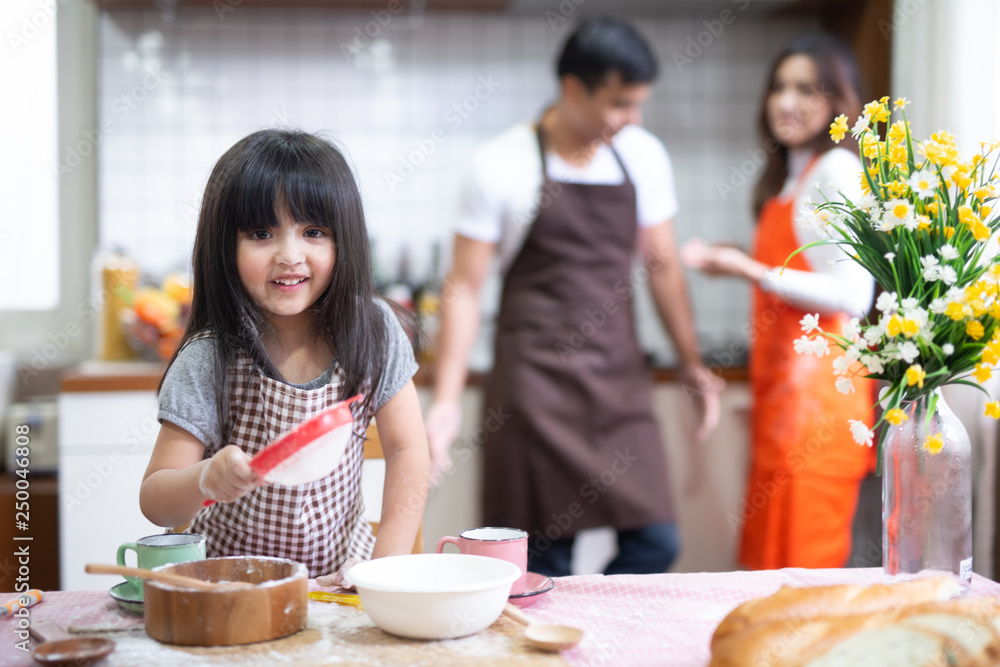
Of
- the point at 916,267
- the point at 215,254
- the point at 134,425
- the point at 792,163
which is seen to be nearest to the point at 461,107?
the point at 792,163

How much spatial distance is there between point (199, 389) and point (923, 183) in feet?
2.41

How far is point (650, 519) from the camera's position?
6.10ft

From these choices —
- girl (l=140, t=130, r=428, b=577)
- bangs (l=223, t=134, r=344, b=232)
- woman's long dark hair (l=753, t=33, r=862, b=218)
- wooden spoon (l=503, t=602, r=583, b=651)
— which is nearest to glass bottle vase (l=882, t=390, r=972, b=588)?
wooden spoon (l=503, t=602, r=583, b=651)

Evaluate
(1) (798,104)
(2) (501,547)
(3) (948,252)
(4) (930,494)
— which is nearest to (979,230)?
(3) (948,252)

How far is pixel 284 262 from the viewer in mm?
901

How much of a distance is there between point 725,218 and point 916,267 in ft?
6.23

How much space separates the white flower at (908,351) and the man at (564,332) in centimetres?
105

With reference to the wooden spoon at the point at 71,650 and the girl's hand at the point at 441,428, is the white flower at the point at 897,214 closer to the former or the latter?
the wooden spoon at the point at 71,650

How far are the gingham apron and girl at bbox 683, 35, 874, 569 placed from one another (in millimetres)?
910

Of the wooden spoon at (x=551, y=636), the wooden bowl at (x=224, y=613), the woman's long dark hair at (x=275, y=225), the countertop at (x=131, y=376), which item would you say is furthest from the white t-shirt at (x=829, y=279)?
the wooden bowl at (x=224, y=613)

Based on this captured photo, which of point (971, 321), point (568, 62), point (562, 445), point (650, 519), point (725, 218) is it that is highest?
point (568, 62)

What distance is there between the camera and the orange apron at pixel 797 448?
167 cm

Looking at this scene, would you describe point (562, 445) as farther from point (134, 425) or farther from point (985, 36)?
point (985, 36)

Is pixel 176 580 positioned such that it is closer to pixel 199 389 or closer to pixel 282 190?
pixel 199 389
